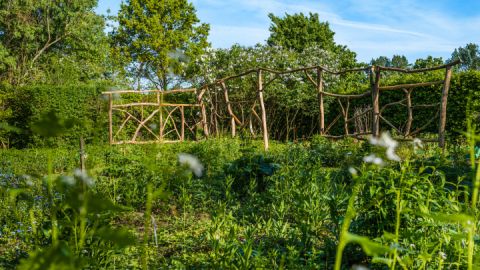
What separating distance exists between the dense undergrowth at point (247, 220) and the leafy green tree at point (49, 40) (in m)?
16.9

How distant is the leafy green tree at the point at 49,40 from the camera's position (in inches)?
813

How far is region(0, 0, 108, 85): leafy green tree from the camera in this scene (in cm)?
2066

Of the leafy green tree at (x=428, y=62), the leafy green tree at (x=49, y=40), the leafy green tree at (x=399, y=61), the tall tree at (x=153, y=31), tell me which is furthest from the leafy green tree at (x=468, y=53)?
the leafy green tree at (x=49, y=40)

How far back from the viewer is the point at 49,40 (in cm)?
2247

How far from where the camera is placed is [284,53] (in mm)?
15523

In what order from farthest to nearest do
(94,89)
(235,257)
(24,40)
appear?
(24,40)
(94,89)
(235,257)

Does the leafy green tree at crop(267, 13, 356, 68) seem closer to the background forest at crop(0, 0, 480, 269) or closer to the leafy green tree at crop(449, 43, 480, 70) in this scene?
the background forest at crop(0, 0, 480, 269)

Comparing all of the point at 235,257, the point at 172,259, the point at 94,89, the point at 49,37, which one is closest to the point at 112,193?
the point at 172,259

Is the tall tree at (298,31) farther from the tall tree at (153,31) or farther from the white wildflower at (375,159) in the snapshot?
the white wildflower at (375,159)

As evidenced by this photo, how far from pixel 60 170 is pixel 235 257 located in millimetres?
5147

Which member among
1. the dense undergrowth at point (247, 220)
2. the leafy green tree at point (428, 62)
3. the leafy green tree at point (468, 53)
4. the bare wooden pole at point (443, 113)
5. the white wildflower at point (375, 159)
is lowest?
the dense undergrowth at point (247, 220)

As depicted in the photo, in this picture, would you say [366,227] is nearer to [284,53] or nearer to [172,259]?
[172,259]

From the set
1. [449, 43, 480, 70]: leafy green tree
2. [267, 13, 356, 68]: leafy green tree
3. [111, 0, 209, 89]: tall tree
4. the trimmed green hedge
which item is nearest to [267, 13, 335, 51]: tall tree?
[267, 13, 356, 68]: leafy green tree

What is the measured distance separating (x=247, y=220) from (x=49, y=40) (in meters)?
21.7
